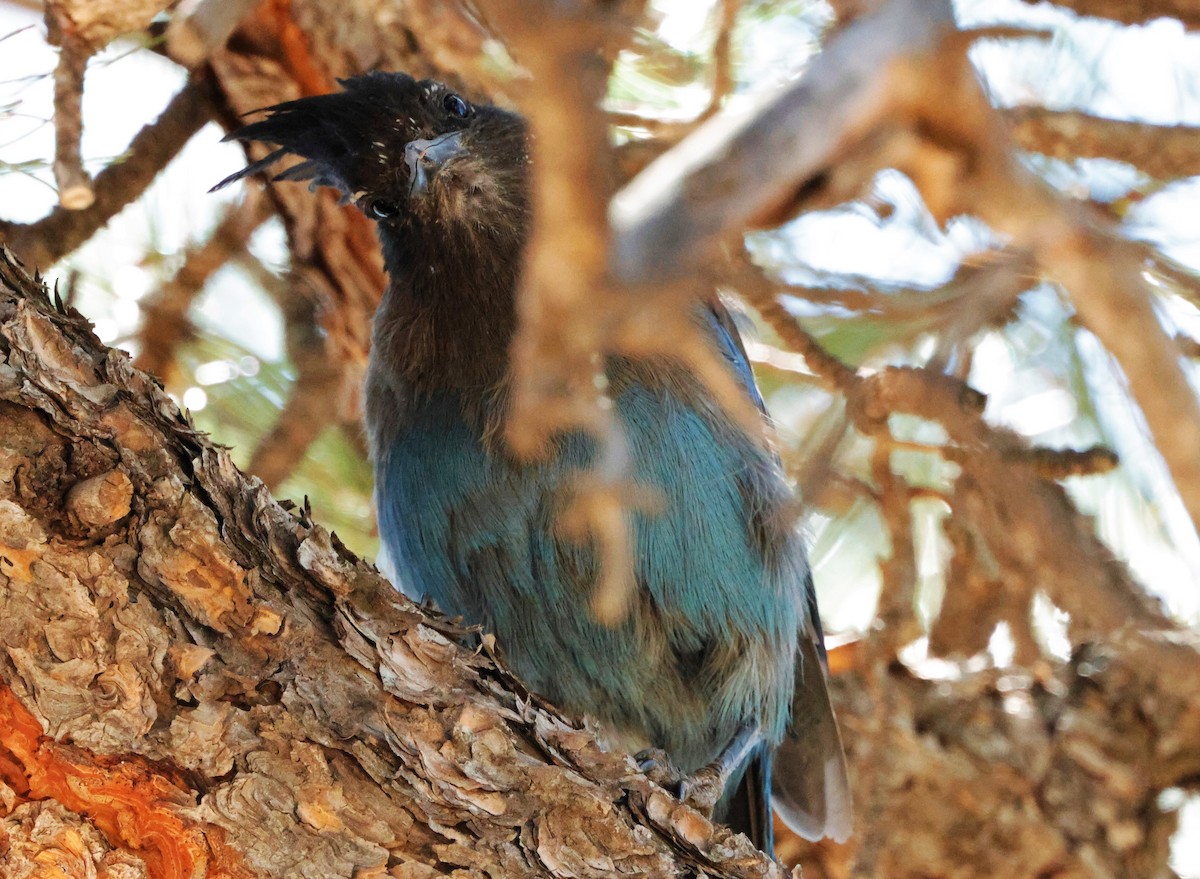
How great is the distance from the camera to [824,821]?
11.9 ft

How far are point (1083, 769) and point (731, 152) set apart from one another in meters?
2.38

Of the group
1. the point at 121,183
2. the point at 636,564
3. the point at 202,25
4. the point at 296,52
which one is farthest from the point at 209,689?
the point at 296,52

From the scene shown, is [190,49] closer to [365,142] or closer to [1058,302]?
[365,142]

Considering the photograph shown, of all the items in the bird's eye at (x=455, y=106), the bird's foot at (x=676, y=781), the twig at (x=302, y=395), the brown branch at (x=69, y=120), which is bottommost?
the twig at (x=302, y=395)

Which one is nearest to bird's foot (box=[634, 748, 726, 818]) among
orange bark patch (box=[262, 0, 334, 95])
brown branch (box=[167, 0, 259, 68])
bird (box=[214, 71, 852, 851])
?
bird (box=[214, 71, 852, 851])

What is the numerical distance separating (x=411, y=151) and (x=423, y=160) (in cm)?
4

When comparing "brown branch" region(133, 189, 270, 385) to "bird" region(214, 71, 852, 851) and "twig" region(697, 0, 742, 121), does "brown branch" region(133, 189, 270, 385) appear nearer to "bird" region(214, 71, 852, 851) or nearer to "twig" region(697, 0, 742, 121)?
"bird" region(214, 71, 852, 851)

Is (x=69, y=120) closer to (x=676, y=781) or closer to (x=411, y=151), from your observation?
(x=411, y=151)

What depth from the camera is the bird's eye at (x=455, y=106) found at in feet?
10.9

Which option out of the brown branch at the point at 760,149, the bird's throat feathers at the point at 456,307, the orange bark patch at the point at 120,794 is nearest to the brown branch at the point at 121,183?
the bird's throat feathers at the point at 456,307

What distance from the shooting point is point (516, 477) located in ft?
10.2

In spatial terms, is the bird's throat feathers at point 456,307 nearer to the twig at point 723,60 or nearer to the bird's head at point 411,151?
the bird's head at point 411,151

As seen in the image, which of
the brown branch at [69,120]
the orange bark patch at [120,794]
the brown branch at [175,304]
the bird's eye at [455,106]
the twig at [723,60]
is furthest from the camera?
the brown branch at [175,304]

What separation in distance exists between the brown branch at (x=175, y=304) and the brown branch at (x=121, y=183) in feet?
0.99
